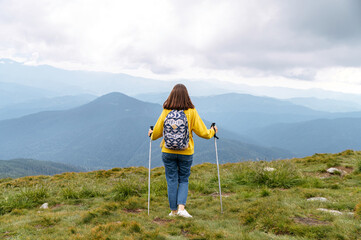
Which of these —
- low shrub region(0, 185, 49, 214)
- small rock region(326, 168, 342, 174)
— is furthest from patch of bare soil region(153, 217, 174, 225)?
small rock region(326, 168, 342, 174)

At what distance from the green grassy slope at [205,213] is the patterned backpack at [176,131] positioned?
6.32ft

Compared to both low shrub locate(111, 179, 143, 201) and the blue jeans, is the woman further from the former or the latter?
low shrub locate(111, 179, 143, 201)

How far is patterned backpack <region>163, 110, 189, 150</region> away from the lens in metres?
5.93

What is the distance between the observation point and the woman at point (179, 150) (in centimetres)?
610

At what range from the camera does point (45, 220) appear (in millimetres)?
6121

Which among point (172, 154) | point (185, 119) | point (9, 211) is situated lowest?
point (9, 211)

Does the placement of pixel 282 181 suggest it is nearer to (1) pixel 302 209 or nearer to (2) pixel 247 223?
(1) pixel 302 209

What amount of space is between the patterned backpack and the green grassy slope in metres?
1.93

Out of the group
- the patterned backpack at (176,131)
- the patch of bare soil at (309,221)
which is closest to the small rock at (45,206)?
the patterned backpack at (176,131)

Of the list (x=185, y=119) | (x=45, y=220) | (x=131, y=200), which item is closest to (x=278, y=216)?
(x=185, y=119)

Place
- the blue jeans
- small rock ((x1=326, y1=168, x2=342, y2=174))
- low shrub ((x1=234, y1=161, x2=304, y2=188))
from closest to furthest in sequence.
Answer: the blue jeans
low shrub ((x1=234, y1=161, x2=304, y2=188))
small rock ((x1=326, y1=168, x2=342, y2=174))

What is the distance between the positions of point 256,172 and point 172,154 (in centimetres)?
555

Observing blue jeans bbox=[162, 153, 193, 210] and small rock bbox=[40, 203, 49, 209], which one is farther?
small rock bbox=[40, 203, 49, 209]

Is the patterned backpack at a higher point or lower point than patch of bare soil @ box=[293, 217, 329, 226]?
higher
